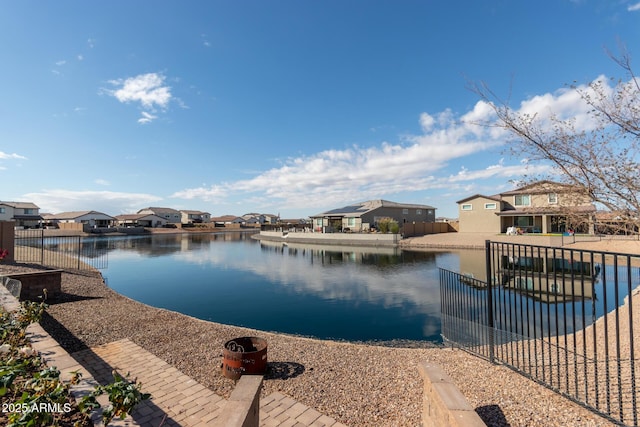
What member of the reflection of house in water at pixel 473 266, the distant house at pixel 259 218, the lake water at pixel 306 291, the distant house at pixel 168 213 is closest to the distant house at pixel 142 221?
the distant house at pixel 168 213

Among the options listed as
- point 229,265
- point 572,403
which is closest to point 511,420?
point 572,403

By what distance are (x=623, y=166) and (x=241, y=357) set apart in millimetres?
6123

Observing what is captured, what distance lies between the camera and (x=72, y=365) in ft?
13.0

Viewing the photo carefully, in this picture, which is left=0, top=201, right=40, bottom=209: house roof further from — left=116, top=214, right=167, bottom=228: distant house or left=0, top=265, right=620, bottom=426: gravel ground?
left=0, top=265, right=620, bottom=426: gravel ground

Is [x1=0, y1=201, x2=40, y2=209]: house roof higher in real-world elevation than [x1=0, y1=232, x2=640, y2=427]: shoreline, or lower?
higher

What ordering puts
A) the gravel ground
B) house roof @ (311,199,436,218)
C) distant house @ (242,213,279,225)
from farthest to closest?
distant house @ (242,213,279,225) → house roof @ (311,199,436,218) → the gravel ground

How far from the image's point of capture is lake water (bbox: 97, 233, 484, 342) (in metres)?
9.79

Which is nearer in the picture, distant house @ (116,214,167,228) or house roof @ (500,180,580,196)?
house roof @ (500,180,580,196)

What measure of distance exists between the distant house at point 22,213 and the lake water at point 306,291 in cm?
4482

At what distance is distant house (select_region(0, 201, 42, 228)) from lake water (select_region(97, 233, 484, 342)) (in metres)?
44.8

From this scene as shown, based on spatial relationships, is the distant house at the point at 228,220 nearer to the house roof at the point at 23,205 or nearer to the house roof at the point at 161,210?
the house roof at the point at 161,210

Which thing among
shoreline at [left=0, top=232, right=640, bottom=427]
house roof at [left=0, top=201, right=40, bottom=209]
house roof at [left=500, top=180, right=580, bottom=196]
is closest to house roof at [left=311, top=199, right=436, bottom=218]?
shoreline at [left=0, top=232, right=640, bottom=427]

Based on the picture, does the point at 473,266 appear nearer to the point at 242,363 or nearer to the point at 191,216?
the point at 242,363

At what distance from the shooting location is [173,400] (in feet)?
13.9
